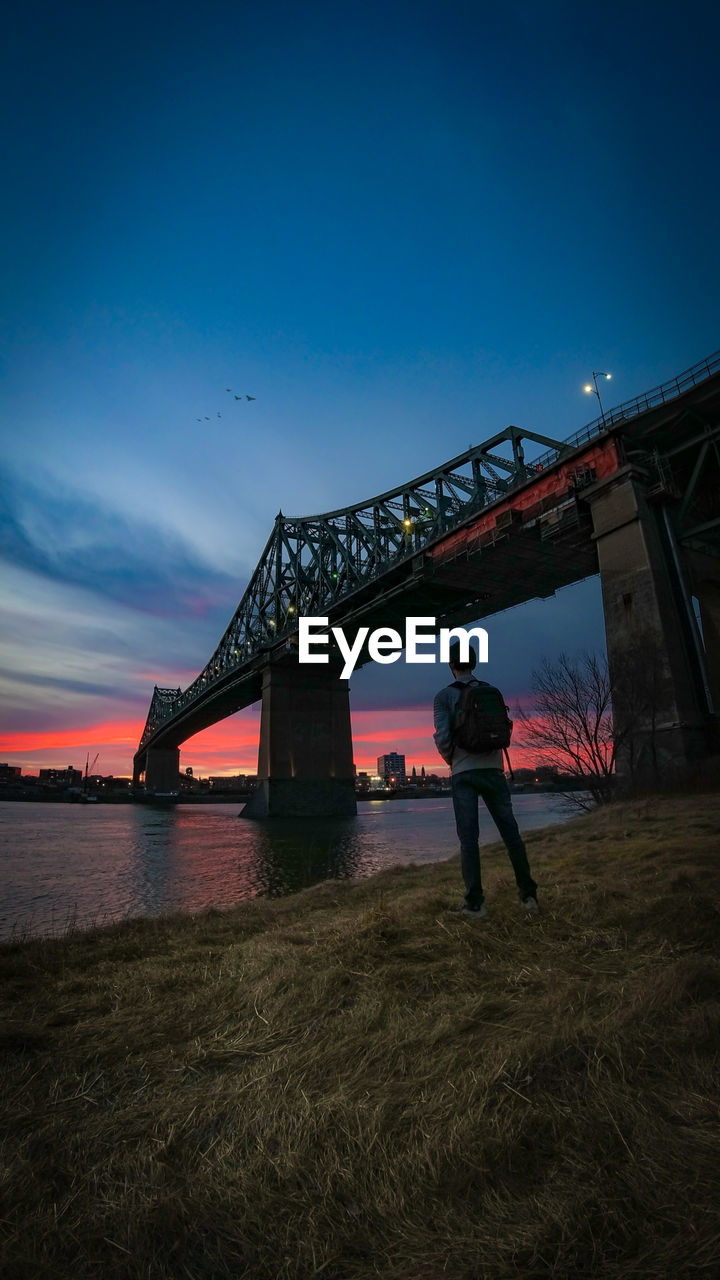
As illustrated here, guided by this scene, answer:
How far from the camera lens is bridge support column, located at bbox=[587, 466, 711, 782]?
1550 cm

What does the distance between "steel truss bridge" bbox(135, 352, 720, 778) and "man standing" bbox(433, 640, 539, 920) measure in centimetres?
1804

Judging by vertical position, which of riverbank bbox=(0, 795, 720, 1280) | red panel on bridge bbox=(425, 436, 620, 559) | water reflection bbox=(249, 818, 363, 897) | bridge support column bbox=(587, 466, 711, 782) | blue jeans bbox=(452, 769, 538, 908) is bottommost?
water reflection bbox=(249, 818, 363, 897)

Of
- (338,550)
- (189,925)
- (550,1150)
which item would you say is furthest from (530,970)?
(338,550)

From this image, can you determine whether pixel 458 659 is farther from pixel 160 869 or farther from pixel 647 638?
pixel 647 638

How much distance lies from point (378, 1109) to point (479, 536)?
3064 cm

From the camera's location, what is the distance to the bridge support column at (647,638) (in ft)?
50.9

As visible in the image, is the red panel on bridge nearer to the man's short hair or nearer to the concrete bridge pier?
the concrete bridge pier

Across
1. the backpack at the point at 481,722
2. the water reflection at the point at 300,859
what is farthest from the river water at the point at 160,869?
the backpack at the point at 481,722

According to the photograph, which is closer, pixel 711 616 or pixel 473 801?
pixel 473 801

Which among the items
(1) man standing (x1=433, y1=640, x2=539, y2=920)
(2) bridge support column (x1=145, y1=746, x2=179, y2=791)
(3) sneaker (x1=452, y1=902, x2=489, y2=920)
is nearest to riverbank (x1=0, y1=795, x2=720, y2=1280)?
(3) sneaker (x1=452, y1=902, x2=489, y2=920)

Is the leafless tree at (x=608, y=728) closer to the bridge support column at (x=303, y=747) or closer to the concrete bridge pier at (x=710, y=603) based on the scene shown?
the concrete bridge pier at (x=710, y=603)

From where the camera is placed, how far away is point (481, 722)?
13.2ft

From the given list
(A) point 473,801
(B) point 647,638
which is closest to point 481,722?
(A) point 473,801

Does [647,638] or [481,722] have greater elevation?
[647,638]
